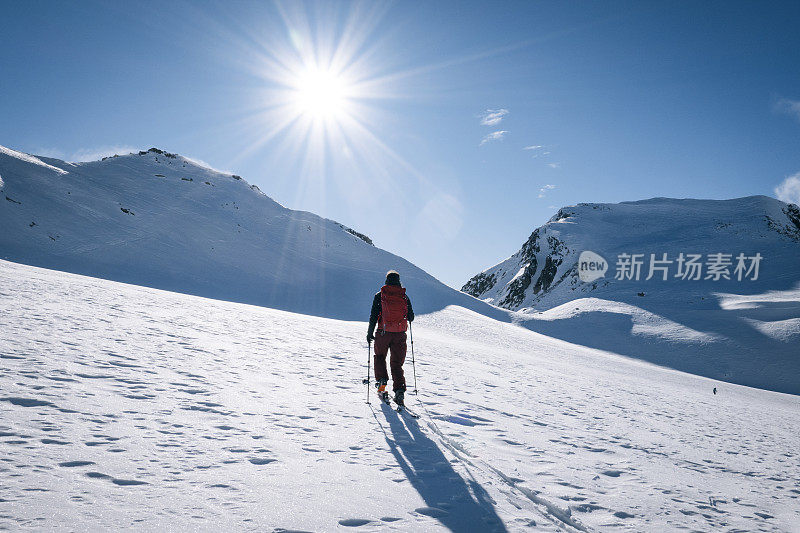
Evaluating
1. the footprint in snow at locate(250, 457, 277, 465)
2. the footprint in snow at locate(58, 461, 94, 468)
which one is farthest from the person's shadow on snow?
the footprint in snow at locate(58, 461, 94, 468)

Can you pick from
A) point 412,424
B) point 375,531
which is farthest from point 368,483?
point 412,424

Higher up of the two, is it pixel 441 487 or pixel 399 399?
pixel 399 399

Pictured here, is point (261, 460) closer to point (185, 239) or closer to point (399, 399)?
A: point (399, 399)

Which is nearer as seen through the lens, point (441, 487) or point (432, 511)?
point (432, 511)

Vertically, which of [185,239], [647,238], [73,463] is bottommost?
[73,463]

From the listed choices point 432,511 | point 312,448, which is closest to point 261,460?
point 312,448

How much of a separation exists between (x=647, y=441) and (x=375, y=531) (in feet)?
22.2

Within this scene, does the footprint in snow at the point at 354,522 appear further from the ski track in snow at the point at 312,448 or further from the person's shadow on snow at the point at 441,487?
the person's shadow on snow at the point at 441,487

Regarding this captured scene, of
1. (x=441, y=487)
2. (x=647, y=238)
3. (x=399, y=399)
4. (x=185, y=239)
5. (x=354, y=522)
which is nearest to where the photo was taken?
(x=354, y=522)

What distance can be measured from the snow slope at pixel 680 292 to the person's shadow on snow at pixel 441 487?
29.2 metres

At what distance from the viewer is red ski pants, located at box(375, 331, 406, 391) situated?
25.5ft

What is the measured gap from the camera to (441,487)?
4.31 meters

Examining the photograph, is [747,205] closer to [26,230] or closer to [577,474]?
[577,474]

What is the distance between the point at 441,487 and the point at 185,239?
3600 centimetres
